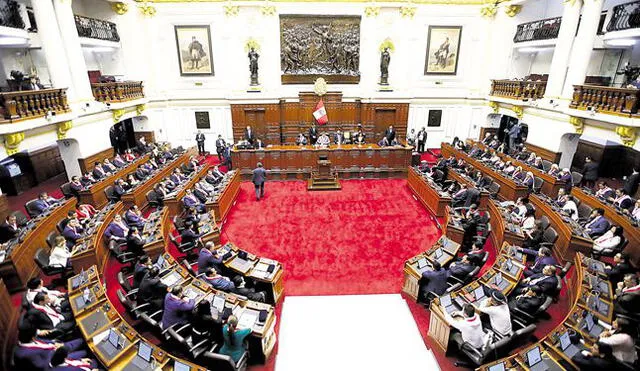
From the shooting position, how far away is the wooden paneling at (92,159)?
11.8m

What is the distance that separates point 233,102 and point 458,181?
37.8 feet

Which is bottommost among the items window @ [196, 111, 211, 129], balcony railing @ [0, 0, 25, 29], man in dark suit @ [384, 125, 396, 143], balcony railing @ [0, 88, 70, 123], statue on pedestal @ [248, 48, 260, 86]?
man in dark suit @ [384, 125, 396, 143]

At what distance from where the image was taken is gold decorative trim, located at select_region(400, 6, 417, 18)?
1612 cm

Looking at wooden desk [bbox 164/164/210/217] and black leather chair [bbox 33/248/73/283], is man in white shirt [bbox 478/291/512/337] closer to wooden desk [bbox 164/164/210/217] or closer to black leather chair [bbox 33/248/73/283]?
black leather chair [bbox 33/248/73/283]

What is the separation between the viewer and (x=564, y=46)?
11992 millimetres

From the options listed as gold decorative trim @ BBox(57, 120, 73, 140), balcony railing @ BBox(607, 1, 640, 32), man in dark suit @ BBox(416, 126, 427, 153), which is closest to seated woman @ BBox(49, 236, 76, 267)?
gold decorative trim @ BBox(57, 120, 73, 140)

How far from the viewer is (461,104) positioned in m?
17.8

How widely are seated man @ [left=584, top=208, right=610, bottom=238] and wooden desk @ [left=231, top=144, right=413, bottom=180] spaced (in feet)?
24.1

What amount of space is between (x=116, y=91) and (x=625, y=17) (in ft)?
63.0

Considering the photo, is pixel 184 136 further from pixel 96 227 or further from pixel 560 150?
pixel 560 150

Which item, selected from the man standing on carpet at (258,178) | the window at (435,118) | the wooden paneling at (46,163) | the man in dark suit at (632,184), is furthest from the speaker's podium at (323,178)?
the wooden paneling at (46,163)

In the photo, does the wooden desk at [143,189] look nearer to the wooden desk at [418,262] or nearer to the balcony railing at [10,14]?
the balcony railing at [10,14]

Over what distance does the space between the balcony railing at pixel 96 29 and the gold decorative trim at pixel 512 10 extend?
1823 cm

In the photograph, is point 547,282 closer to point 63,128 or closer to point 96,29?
point 63,128
